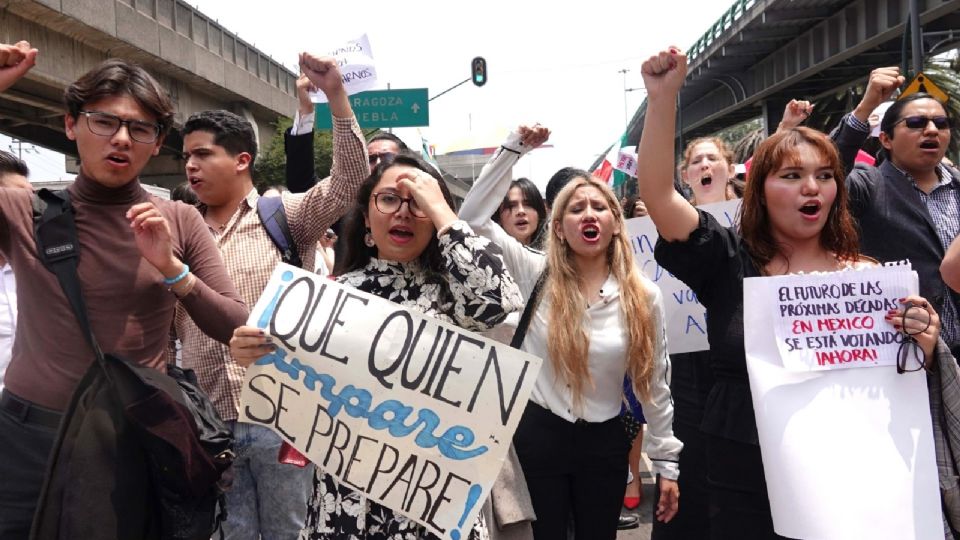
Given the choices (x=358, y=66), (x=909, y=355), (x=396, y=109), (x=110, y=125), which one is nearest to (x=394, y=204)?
(x=110, y=125)

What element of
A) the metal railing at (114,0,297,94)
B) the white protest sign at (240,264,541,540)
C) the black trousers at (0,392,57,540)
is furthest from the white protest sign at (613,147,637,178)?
the metal railing at (114,0,297,94)

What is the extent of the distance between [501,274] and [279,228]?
4.30 ft

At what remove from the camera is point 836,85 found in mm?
29641

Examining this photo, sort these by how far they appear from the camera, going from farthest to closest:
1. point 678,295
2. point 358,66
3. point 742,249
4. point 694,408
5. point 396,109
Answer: point 396,109 → point 358,66 → point 678,295 → point 694,408 → point 742,249

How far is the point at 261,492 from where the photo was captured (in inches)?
130

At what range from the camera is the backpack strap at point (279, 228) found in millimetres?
3496

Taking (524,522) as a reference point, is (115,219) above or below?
above

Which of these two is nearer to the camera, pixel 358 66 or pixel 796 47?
A: pixel 358 66

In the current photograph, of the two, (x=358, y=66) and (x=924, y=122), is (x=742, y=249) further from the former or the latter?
(x=358, y=66)

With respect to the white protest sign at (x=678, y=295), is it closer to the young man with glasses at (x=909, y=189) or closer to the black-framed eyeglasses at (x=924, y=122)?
the young man with glasses at (x=909, y=189)

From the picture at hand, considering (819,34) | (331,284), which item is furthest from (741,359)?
(819,34)

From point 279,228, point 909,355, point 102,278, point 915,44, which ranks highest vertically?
point 915,44

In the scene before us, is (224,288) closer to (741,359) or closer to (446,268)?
(446,268)

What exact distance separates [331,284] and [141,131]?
2.24 ft
